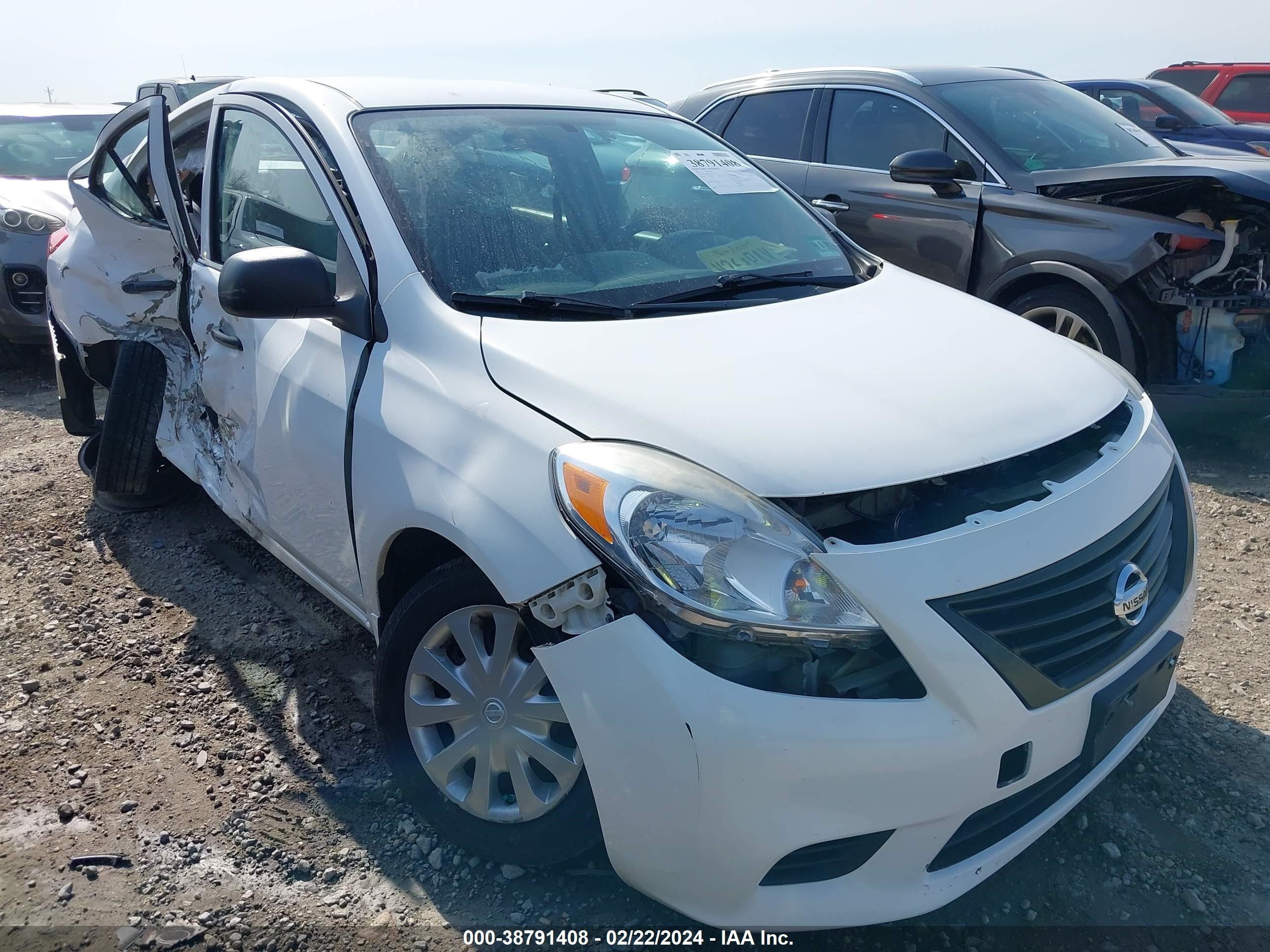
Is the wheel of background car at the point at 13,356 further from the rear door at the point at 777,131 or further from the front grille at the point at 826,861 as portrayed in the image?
the front grille at the point at 826,861

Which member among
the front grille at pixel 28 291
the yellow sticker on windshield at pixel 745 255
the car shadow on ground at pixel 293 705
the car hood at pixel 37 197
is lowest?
the car shadow on ground at pixel 293 705

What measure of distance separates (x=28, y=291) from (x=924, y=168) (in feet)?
18.5

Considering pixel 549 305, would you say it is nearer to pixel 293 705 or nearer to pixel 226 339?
pixel 226 339

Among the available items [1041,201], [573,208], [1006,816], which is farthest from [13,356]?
[1006,816]

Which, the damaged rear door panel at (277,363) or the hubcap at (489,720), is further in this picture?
the damaged rear door panel at (277,363)

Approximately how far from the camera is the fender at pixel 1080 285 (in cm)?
442

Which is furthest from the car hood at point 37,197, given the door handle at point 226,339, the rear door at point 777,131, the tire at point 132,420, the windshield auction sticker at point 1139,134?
the windshield auction sticker at point 1139,134

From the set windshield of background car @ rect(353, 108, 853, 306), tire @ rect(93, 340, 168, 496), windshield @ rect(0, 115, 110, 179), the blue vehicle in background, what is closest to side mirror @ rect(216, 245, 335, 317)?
windshield of background car @ rect(353, 108, 853, 306)

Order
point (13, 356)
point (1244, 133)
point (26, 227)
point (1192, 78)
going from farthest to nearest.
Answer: point (1192, 78) < point (1244, 133) < point (13, 356) < point (26, 227)

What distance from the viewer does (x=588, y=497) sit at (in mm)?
1817

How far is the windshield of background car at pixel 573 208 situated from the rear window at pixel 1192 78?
12.5 metres

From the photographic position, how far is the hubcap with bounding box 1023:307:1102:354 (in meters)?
4.59

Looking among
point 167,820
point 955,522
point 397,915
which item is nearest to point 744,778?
point 955,522

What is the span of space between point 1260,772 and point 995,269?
295cm
